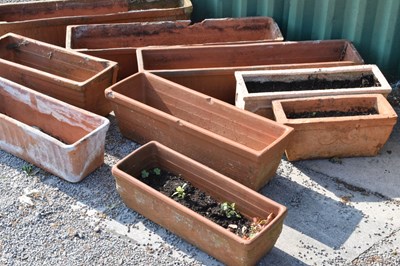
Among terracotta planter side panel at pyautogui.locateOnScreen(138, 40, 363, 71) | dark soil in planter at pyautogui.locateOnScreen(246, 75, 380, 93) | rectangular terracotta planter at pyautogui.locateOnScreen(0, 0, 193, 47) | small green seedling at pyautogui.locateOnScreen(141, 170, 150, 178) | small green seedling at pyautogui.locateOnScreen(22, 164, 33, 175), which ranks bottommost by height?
small green seedling at pyautogui.locateOnScreen(22, 164, 33, 175)

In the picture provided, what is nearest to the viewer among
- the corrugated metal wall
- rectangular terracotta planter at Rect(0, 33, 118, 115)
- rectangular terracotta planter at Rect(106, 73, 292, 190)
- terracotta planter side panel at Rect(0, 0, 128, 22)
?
rectangular terracotta planter at Rect(106, 73, 292, 190)

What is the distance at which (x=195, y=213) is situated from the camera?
3246mm

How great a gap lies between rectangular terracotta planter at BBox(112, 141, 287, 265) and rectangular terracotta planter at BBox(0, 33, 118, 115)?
901mm

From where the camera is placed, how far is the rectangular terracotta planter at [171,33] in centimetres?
522

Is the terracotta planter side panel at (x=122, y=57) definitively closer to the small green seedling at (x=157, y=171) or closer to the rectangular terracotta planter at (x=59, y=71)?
the rectangular terracotta planter at (x=59, y=71)

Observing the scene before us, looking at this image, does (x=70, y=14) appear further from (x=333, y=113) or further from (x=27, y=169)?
(x=333, y=113)

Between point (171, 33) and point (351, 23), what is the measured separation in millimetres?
1660

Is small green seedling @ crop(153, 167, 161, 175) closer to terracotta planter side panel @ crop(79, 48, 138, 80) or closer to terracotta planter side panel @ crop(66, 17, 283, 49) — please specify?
terracotta planter side panel @ crop(79, 48, 138, 80)

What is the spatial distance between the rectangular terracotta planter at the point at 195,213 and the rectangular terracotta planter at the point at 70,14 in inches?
84.5

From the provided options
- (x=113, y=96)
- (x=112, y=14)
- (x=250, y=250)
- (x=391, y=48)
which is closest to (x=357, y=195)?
(x=250, y=250)

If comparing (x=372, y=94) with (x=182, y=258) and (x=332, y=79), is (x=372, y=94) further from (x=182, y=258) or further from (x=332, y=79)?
(x=182, y=258)

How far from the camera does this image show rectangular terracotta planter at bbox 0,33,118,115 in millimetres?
4316

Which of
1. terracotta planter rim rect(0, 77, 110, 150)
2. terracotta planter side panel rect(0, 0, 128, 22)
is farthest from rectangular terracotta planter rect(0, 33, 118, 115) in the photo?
terracotta planter side panel rect(0, 0, 128, 22)

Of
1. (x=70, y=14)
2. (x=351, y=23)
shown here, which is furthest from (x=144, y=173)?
(x=70, y=14)
